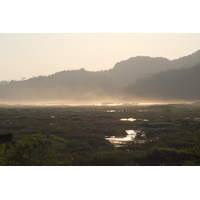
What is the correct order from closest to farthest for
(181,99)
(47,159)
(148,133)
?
(47,159) < (148,133) < (181,99)

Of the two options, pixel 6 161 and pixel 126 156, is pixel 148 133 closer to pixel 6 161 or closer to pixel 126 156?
pixel 126 156

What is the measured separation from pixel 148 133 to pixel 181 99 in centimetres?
17082

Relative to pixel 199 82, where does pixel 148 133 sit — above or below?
below

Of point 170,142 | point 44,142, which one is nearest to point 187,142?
point 170,142

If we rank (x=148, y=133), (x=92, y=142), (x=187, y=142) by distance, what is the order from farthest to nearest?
1. (x=148, y=133)
2. (x=92, y=142)
3. (x=187, y=142)

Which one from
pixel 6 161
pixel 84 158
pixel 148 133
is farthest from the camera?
pixel 148 133

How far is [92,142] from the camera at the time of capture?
2155 cm

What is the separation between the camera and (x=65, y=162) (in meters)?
14.0

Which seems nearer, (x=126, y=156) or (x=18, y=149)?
(x=18, y=149)

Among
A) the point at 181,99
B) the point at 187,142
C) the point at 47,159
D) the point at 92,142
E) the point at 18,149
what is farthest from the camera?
the point at 181,99

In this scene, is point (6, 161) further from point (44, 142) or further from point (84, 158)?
point (84, 158)

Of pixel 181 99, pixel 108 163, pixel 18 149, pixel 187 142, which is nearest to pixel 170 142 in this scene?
pixel 187 142

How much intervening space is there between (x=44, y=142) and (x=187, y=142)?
14005 mm

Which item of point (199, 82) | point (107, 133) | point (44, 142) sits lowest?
point (107, 133)
